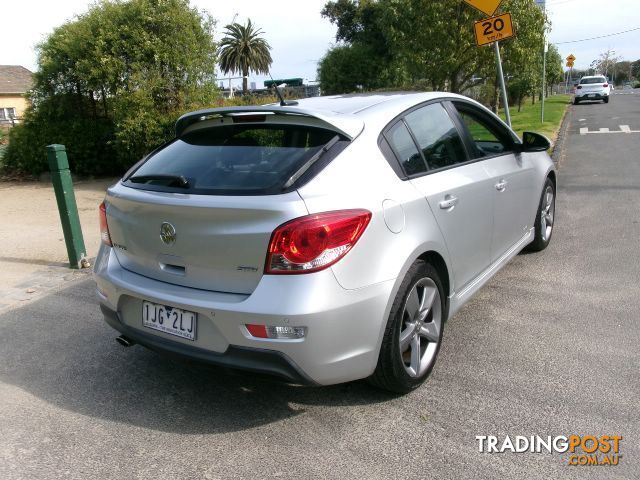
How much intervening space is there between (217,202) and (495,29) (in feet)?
24.1

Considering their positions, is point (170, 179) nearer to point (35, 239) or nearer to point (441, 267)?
point (441, 267)

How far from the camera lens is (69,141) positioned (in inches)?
464

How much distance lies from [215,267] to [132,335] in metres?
0.75

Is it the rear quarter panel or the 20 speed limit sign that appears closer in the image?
the rear quarter panel

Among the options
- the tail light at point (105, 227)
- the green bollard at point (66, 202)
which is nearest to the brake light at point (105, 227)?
the tail light at point (105, 227)

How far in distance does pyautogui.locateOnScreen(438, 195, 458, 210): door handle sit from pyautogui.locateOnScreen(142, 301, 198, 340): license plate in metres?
1.55

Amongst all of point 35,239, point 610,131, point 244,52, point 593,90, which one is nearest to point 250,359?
point 35,239

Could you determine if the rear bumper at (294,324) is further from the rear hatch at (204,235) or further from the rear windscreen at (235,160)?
the rear windscreen at (235,160)

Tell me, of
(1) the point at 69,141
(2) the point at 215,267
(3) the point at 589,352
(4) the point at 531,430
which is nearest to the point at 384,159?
(2) the point at 215,267

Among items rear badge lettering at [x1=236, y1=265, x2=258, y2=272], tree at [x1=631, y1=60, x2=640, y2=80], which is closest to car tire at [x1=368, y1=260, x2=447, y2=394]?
rear badge lettering at [x1=236, y1=265, x2=258, y2=272]

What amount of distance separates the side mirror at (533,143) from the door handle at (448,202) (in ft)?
Answer: 5.20

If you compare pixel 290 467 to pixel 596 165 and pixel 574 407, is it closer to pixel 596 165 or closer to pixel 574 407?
pixel 574 407

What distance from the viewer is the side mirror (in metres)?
4.57

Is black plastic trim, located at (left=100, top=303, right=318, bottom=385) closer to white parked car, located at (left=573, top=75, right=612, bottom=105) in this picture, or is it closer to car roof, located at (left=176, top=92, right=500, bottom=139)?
car roof, located at (left=176, top=92, right=500, bottom=139)
